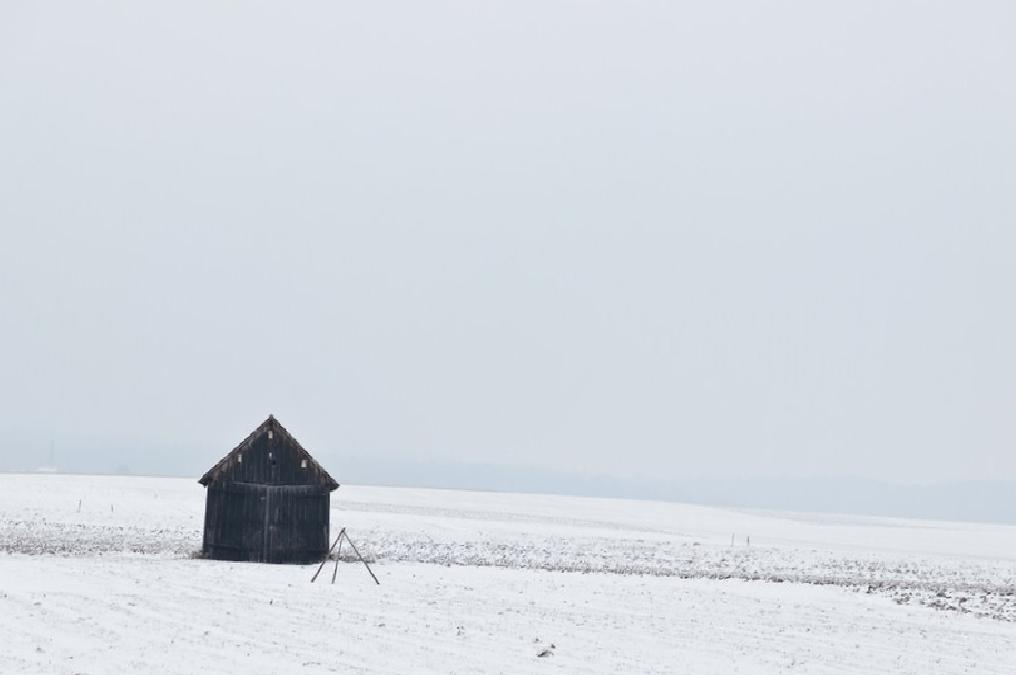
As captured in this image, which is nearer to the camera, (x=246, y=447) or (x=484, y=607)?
A: (x=484, y=607)

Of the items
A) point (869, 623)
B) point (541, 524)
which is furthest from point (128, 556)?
point (541, 524)

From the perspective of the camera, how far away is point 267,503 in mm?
42969

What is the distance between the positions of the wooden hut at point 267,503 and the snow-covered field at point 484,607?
2.14m

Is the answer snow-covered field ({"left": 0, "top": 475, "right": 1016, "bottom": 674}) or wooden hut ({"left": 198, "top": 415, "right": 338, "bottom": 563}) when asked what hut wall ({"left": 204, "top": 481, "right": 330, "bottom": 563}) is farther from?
snow-covered field ({"left": 0, "top": 475, "right": 1016, "bottom": 674})

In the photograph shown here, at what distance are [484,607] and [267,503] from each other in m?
13.4

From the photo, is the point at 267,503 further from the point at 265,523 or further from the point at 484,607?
the point at 484,607

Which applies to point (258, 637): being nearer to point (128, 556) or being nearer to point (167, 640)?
point (167, 640)

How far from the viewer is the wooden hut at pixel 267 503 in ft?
140

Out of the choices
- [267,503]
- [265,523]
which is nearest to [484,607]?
[265,523]

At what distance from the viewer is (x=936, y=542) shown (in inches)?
3135

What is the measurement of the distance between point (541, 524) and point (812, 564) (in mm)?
22119

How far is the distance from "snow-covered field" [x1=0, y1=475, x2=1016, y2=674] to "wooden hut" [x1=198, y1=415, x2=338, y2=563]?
Result: 214cm

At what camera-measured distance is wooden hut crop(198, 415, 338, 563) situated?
4266 centimetres

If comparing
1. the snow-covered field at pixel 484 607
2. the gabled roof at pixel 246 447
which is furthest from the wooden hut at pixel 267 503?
the snow-covered field at pixel 484 607
